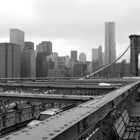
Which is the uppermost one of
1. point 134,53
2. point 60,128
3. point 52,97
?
point 134,53

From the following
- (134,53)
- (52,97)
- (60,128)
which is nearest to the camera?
(60,128)

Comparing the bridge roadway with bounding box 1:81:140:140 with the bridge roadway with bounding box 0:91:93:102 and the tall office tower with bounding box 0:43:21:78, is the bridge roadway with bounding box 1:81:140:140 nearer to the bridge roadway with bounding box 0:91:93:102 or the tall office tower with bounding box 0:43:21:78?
the bridge roadway with bounding box 0:91:93:102

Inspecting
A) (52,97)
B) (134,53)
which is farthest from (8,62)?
(52,97)

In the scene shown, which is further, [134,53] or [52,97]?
[134,53]

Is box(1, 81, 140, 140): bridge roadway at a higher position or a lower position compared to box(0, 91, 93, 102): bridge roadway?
higher

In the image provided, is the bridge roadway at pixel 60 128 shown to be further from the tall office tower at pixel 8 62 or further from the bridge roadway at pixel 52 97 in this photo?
the tall office tower at pixel 8 62

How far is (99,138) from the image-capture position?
5383 millimetres

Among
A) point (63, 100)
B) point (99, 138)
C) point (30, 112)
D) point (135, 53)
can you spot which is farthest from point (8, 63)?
point (99, 138)

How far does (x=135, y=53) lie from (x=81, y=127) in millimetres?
56958

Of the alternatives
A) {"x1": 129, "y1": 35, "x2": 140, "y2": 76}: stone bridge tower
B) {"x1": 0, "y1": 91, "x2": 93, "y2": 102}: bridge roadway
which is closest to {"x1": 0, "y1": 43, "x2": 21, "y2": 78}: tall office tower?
{"x1": 129, "y1": 35, "x2": 140, "y2": 76}: stone bridge tower

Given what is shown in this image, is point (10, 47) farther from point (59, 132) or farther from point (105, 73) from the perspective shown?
point (59, 132)

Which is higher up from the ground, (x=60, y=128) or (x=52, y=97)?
(x=60, y=128)

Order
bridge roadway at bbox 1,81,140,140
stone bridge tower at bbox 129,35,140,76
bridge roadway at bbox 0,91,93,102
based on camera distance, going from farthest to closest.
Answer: stone bridge tower at bbox 129,35,140,76 < bridge roadway at bbox 0,91,93,102 < bridge roadway at bbox 1,81,140,140

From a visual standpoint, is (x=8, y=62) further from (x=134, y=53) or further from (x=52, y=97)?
(x=52, y=97)
